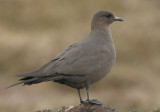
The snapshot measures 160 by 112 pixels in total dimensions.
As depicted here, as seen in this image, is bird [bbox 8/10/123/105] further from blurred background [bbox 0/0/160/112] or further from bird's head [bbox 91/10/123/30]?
blurred background [bbox 0/0/160/112]

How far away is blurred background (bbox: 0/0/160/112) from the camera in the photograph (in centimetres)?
1625

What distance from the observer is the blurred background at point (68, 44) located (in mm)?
16250

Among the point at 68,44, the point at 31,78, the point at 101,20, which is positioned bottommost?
the point at 31,78

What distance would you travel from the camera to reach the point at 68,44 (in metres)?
19.1

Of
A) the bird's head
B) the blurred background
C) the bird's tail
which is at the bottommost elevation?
the bird's tail

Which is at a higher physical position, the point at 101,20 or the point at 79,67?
the point at 101,20

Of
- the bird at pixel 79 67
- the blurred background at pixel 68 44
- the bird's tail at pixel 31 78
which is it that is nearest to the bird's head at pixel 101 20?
the bird at pixel 79 67

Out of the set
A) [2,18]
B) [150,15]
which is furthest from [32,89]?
[150,15]

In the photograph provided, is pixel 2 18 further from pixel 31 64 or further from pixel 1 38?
pixel 31 64

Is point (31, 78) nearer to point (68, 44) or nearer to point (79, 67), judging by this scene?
point (79, 67)

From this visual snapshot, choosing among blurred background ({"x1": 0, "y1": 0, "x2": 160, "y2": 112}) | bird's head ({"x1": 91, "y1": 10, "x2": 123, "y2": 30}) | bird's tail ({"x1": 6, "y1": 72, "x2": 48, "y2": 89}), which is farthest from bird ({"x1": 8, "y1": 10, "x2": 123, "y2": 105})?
blurred background ({"x1": 0, "y1": 0, "x2": 160, "y2": 112})

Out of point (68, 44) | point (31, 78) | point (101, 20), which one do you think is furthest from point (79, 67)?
point (68, 44)

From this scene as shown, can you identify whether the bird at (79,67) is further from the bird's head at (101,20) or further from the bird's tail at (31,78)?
the bird's head at (101,20)

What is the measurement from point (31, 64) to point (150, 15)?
7.85 metres
